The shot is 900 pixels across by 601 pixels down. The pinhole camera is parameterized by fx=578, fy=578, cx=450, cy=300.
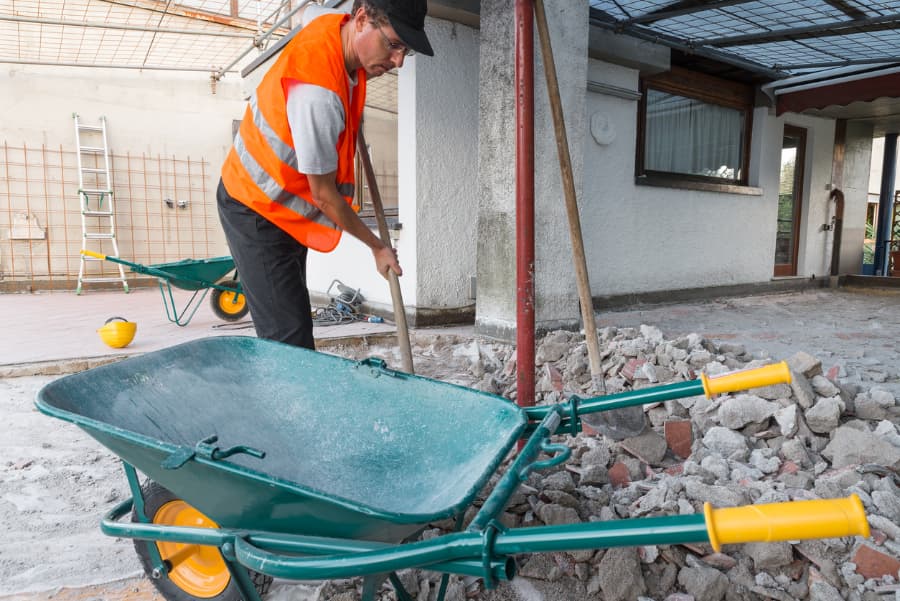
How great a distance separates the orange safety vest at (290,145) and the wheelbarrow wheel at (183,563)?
88cm

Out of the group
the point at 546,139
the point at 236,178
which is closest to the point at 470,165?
the point at 546,139

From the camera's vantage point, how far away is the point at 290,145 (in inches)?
70.3

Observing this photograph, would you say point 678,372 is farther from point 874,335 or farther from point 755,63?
point 755,63

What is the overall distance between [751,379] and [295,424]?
4.17ft

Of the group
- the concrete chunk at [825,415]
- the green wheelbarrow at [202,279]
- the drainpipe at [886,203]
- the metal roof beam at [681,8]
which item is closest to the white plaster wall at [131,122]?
the green wheelbarrow at [202,279]

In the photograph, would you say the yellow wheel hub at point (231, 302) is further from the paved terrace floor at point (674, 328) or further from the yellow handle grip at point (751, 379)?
the yellow handle grip at point (751, 379)

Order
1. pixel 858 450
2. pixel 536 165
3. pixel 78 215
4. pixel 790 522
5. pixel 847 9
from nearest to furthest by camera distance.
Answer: pixel 790 522 → pixel 858 450 → pixel 536 165 → pixel 847 9 → pixel 78 215

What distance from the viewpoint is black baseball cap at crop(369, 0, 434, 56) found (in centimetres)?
163

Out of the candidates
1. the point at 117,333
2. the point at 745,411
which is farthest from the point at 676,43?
the point at 117,333

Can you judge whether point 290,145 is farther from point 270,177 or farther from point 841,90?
point 841,90

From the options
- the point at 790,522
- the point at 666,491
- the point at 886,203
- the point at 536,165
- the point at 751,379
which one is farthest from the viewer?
the point at 886,203

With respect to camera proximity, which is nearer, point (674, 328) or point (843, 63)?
point (674, 328)

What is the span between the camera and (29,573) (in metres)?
1.63

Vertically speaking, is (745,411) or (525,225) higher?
(525,225)
